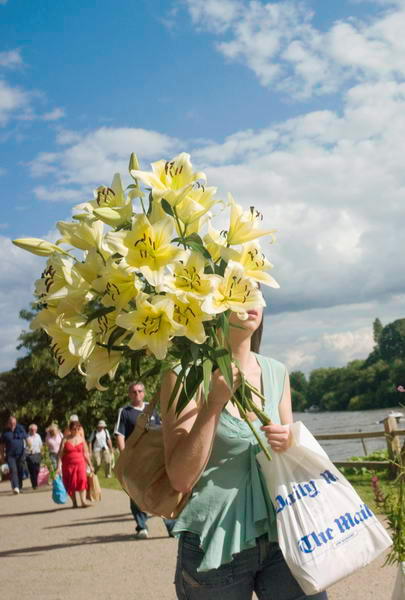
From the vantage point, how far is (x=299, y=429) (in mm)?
2352

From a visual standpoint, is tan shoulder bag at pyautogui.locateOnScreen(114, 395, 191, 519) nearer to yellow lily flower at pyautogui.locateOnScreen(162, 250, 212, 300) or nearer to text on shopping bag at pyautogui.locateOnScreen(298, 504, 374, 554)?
text on shopping bag at pyautogui.locateOnScreen(298, 504, 374, 554)

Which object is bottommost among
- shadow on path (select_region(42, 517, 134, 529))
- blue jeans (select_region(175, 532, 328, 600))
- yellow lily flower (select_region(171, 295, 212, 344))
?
shadow on path (select_region(42, 517, 134, 529))

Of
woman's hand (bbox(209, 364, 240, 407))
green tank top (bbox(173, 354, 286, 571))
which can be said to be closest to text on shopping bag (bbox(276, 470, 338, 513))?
green tank top (bbox(173, 354, 286, 571))

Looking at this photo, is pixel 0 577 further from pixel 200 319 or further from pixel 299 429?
pixel 200 319

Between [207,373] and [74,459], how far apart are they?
11575mm

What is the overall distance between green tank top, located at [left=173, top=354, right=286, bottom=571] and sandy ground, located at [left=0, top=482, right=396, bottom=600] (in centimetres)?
375

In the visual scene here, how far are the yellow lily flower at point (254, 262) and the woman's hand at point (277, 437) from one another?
569 mm

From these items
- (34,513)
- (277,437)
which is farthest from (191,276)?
(34,513)

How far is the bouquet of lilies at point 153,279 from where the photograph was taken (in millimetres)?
1814

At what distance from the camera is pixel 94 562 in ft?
26.9

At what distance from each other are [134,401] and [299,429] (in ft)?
22.5

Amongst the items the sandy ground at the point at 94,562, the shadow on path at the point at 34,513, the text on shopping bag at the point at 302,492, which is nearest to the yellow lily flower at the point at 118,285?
Result: the text on shopping bag at the point at 302,492

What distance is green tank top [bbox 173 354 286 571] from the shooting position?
2.34 meters

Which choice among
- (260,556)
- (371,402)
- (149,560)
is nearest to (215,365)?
(260,556)
